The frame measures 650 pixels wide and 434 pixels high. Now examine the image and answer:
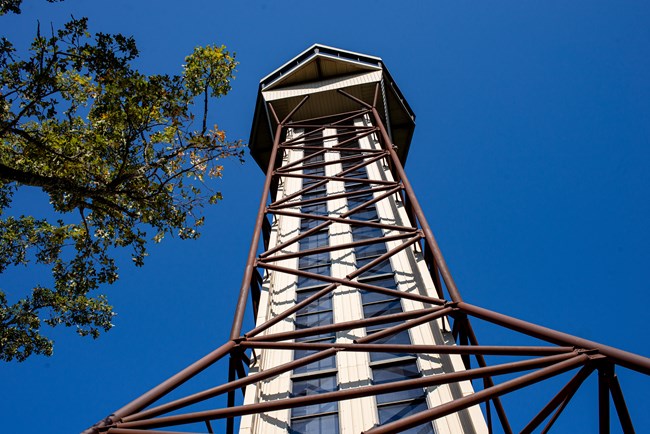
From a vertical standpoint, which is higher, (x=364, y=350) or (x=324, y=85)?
(x=324, y=85)

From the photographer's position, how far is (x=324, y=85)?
90.8 feet

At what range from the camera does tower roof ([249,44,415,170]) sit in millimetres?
27406

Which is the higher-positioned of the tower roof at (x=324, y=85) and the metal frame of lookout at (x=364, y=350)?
the tower roof at (x=324, y=85)

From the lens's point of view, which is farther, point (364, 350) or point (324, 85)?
point (324, 85)

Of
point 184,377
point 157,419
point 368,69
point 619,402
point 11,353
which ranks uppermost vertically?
point 368,69

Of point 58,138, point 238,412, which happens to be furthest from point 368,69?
point 238,412

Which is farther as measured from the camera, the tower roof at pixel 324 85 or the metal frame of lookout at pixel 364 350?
the tower roof at pixel 324 85

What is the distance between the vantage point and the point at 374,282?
1466 cm

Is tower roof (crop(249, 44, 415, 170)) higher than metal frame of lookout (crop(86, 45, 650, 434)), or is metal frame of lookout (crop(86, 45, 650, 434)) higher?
tower roof (crop(249, 44, 415, 170))

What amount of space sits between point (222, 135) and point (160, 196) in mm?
2297

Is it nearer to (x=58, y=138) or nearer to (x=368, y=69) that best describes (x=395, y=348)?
(x=58, y=138)

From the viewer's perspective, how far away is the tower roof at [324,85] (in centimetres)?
2741

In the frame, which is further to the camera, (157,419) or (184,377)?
(184,377)

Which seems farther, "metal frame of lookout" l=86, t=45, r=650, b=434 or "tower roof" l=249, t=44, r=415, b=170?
"tower roof" l=249, t=44, r=415, b=170
